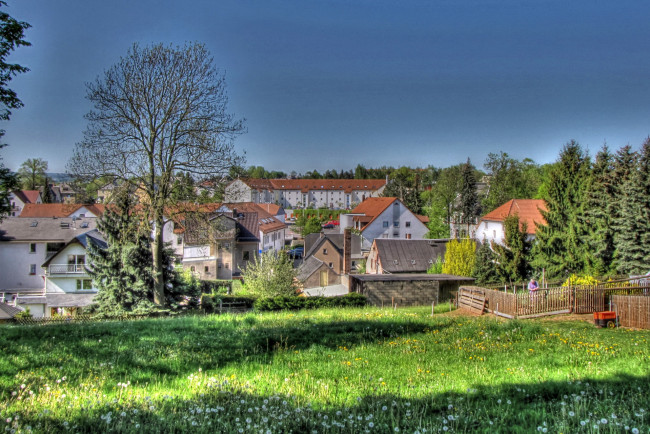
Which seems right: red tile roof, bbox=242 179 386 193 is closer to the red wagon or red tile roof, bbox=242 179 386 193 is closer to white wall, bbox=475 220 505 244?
white wall, bbox=475 220 505 244

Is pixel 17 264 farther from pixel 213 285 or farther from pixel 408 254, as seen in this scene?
pixel 408 254

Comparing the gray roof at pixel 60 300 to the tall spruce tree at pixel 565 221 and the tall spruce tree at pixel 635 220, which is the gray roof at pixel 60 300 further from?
the tall spruce tree at pixel 635 220

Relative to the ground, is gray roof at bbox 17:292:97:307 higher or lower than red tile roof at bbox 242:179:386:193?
lower

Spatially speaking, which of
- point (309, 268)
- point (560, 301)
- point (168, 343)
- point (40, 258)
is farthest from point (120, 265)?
point (40, 258)

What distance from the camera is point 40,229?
156 ft

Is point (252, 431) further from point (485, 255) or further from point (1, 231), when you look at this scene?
point (1, 231)

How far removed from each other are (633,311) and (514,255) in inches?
Answer: 928

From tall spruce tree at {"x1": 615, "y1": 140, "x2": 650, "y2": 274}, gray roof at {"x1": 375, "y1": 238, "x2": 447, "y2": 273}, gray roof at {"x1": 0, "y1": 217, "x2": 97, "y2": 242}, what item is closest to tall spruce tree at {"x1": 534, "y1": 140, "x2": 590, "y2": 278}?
tall spruce tree at {"x1": 615, "y1": 140, "x2": 650, "y2": 274}

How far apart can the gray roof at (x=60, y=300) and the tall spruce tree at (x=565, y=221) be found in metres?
38.6

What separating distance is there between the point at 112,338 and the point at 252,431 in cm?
860

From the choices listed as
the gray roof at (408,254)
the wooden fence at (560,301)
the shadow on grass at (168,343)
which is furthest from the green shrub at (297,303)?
the gray roof at (408,254)

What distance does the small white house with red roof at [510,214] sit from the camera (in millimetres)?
53000

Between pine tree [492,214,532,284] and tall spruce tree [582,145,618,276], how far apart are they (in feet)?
19.9

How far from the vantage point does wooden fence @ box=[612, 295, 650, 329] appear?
56.4 ft
